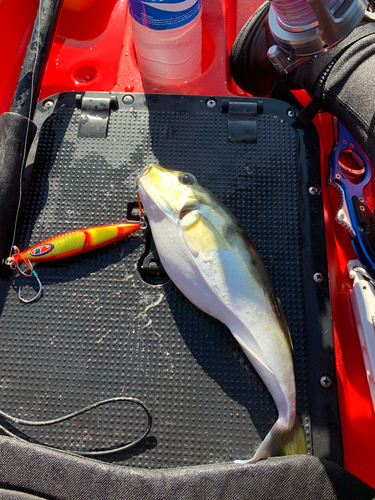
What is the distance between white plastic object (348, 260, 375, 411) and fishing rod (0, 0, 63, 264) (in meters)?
1.32

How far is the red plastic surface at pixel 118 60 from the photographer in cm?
153

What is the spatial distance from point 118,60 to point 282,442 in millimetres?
1989

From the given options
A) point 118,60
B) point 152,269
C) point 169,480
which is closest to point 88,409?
point 169,480

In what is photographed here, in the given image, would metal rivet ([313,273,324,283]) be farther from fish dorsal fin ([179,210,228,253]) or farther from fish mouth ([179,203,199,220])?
fish mouth ([179,203,199,220])

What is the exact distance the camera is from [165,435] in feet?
3.81

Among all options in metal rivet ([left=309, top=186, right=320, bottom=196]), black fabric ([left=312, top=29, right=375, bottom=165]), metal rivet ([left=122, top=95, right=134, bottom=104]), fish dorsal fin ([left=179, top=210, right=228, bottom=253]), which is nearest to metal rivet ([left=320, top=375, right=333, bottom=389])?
fish dorsal fin ([left=179, top=210, right=228, bottom=253])

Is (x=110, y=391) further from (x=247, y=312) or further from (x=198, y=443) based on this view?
(x=247, y=312)

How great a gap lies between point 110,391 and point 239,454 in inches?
18.2

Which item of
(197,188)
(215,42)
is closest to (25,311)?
(197,188)

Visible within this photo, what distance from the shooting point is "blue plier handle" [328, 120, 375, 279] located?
1.41 meters

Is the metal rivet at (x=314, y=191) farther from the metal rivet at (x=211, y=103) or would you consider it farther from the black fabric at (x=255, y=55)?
the black fabric at (x=255, y=55)

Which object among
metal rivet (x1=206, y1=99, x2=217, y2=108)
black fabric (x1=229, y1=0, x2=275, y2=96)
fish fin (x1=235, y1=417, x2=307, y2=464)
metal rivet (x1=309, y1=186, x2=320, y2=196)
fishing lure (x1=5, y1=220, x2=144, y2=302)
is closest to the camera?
fish fin (x1=235, y1=417, x2=307, y2=464)

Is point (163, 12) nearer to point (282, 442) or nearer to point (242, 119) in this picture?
point (242, 119)

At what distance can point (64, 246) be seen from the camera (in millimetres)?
1313
